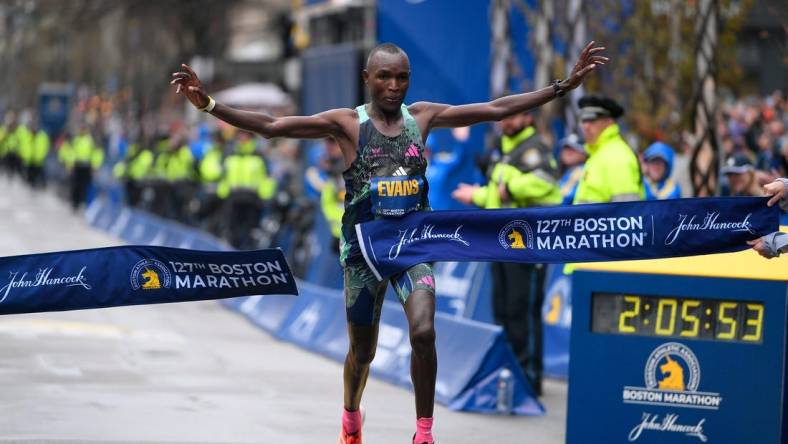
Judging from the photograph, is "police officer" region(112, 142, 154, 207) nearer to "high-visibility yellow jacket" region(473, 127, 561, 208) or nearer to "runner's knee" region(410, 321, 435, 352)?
"high-visibility yellow jacket" region(473, 127, 561, 208)

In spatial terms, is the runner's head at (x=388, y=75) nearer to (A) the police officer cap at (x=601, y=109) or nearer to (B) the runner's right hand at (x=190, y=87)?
(B) the runner's right hand at (x=190, y=87)

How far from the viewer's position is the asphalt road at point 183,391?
958 centimetres

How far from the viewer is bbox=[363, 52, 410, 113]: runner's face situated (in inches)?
312

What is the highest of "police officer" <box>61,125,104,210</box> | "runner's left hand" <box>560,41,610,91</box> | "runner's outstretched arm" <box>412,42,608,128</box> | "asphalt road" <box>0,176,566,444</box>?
"police officer" <box>61,125,104,210</box>

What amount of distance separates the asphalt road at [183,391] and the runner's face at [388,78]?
Result: 233 centimetres

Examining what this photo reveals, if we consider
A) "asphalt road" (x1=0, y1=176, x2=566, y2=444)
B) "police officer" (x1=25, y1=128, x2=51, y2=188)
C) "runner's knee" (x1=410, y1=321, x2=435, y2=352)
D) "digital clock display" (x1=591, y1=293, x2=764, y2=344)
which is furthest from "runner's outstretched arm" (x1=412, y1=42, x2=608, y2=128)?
"police officer" (x1=25, y1=128, x2=51, y2=188)

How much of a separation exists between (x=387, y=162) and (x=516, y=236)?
811mm

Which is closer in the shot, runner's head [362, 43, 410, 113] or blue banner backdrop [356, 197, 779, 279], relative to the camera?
runner's head [362, 43, 410, 113]

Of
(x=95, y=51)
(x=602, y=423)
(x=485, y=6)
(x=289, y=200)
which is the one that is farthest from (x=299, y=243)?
(x=95, y=51)

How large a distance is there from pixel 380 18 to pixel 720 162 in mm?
8647

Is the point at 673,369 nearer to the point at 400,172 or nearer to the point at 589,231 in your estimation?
the point at 589,231

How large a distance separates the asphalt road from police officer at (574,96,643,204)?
1575 mm

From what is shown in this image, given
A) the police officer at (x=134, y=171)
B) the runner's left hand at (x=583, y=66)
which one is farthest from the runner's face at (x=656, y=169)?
the police officer at (x=134, y=171)

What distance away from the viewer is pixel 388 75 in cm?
795
